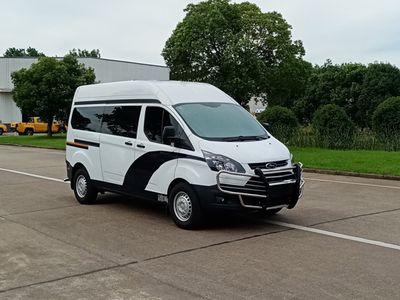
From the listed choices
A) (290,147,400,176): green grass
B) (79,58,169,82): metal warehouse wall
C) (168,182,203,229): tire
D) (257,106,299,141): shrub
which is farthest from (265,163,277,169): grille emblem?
(79,58,169,82): metal warehouse wall

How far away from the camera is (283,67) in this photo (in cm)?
4616

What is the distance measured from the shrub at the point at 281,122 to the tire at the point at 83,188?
14.9 meters

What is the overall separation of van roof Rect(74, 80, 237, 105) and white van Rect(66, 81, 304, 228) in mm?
18

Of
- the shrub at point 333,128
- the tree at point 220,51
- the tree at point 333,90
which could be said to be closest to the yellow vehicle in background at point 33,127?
the tree at point 220,51

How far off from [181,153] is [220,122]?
926mm

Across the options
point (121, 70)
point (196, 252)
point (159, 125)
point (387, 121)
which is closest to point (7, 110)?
point (121, 70)

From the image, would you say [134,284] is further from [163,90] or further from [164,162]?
[163,90]

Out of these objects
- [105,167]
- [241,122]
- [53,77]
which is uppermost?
[53,77]

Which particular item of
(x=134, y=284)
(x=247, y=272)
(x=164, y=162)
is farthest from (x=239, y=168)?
(x=134, y=284)

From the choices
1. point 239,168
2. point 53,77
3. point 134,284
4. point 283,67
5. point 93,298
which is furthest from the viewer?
point 283,67

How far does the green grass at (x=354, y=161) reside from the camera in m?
15.4

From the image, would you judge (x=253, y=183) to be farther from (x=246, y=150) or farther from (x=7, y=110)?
(x=7, y=110)

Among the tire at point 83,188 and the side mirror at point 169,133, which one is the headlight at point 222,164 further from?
the tire at point 83,188

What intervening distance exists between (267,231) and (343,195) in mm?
4262
